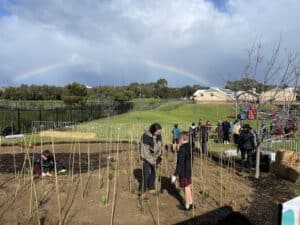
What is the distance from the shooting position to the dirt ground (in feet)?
28.1

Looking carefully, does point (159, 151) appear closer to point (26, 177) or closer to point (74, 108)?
point (26, 177)

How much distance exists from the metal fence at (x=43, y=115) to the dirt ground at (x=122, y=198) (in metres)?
16.7

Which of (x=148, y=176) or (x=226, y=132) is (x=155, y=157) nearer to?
(x=148, y=176)

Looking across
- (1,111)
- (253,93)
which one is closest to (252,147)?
(253,93)

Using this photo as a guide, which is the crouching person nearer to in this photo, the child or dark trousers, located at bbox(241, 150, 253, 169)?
the child

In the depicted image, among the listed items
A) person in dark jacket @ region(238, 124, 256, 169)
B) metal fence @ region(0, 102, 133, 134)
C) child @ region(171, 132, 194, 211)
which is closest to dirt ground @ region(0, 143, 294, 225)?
child @ region(171, 132, 194, 211)

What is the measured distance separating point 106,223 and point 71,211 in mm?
1015

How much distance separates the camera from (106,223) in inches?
322

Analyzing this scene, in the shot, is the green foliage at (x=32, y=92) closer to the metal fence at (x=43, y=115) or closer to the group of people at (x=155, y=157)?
the metal fence at (x=43, y=115)

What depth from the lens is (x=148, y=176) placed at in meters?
10.2

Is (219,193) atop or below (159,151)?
below

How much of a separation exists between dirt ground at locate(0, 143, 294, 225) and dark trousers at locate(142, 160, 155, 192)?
26cm

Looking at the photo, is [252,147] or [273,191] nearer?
[273,191]

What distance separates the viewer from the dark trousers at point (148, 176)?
1005cm
